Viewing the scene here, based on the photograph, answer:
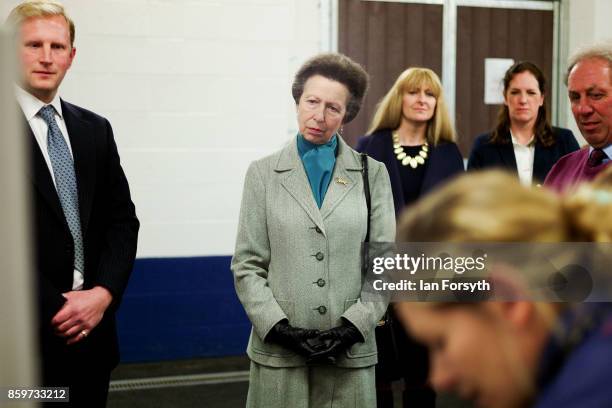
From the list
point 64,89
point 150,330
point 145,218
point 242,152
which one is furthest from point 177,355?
point 64,89

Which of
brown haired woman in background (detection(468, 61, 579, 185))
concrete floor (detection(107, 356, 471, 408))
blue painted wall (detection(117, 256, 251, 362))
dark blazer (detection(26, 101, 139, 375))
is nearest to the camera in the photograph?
dark blazer (detection(26, 101, 139, 375))

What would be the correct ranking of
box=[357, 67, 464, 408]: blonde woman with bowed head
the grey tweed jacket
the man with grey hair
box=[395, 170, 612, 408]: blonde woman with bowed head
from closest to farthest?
box=[395, 170, 612, 408]: blonde woman with bowed head
the man with grey hair
the grey tweed jacket
box=[357, 67, 464, 408]: blonde woman with bowed head

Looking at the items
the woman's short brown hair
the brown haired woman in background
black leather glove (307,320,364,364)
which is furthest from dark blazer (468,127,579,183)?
black leather glove (307,320,364,364)

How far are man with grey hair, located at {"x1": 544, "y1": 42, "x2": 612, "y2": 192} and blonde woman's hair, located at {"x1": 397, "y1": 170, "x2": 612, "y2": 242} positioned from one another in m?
0.96

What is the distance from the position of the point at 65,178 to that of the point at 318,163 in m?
0.58

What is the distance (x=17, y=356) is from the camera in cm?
43

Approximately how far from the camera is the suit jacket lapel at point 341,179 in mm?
1810

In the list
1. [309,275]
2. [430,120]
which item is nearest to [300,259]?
[309,275]

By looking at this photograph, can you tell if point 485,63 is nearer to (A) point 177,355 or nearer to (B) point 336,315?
(A) point 177,355

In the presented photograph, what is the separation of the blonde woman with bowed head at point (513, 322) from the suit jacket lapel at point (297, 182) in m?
1.16

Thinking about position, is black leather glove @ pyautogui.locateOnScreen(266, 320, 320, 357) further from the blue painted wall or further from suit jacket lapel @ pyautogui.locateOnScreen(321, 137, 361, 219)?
the blue painted wall

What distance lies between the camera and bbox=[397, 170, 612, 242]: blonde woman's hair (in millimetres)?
592

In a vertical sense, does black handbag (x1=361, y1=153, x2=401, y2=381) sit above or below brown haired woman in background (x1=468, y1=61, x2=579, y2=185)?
below

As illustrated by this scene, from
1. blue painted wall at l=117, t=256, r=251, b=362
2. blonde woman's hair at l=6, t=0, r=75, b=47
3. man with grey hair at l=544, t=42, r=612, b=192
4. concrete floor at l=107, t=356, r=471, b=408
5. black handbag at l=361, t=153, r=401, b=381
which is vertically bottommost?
concrete floor at l=107, t=356, r=471, b=408
